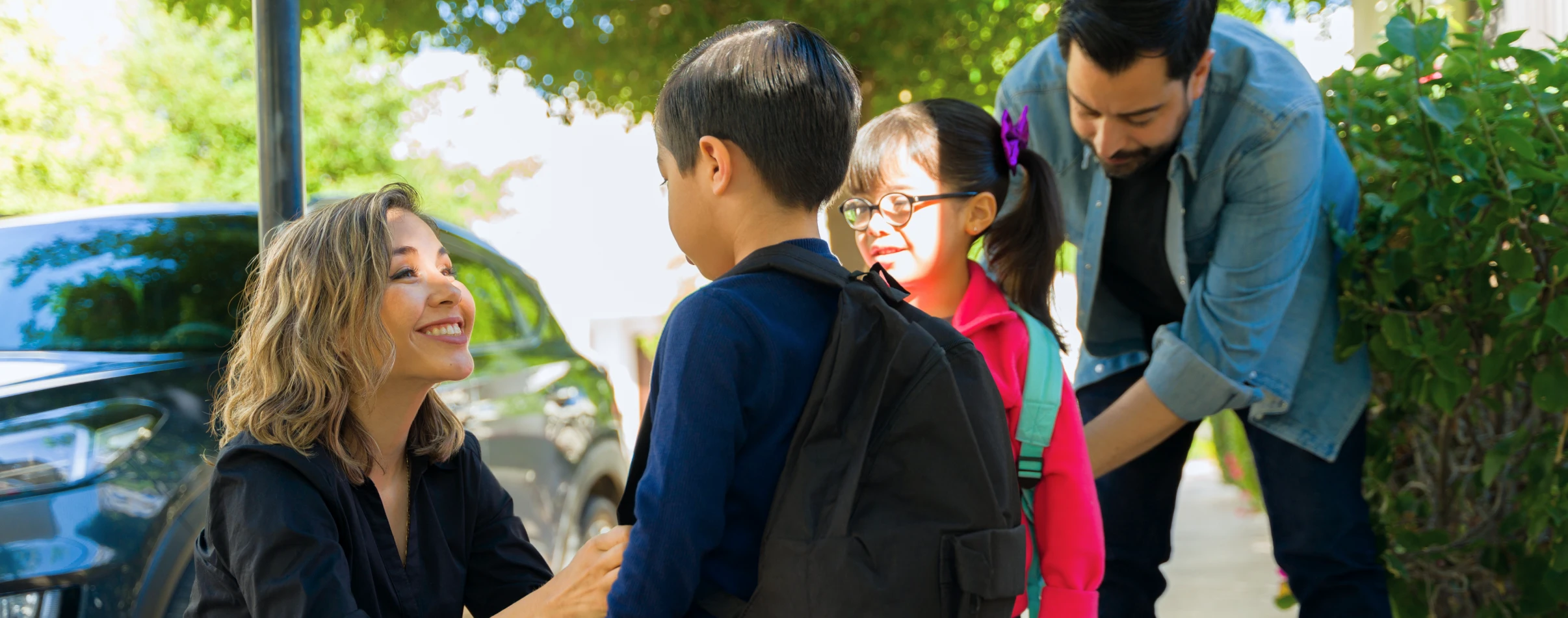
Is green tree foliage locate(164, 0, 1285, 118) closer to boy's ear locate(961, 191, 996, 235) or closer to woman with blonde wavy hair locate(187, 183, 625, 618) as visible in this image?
boy's ear locate(961, 191, 996, 235)

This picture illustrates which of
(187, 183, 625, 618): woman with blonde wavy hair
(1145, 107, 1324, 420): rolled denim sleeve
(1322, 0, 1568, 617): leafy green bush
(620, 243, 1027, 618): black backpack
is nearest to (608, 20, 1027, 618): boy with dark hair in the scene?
(620, 243, 1027, 618): black backpack

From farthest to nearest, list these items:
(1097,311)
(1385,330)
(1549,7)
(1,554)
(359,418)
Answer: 1. (1549,7)
2. (1097,311)
3. (1385,330)
4. (1,554)
5. (359,418)

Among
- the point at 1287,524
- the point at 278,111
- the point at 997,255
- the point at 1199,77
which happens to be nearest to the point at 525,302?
the point at 278,111

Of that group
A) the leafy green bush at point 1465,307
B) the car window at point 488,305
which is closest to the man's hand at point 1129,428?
the leafy green bush at point 1465,307

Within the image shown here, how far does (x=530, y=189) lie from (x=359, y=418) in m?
21.1

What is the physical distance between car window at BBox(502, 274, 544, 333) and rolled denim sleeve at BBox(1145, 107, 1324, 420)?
2439mm

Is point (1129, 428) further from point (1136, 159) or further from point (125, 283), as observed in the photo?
point (125, 283)

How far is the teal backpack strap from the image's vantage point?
177cm

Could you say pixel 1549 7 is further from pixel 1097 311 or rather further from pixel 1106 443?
pixel 1106 443

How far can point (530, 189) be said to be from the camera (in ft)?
73.0

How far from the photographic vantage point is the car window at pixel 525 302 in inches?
159

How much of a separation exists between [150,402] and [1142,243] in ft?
6.80

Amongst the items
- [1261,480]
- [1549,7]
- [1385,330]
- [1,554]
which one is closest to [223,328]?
[1,554]

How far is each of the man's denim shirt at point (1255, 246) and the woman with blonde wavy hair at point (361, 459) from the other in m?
1.27
